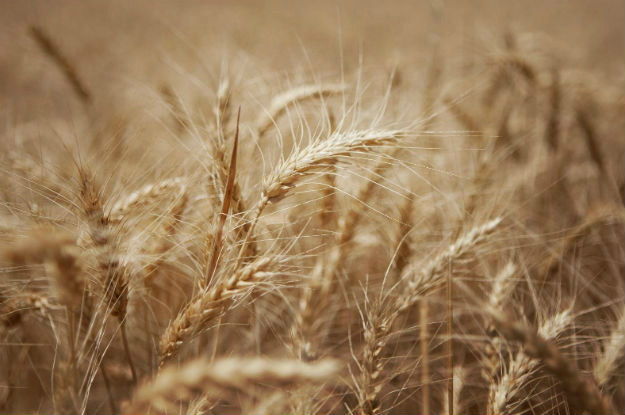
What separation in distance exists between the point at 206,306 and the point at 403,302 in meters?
0.51

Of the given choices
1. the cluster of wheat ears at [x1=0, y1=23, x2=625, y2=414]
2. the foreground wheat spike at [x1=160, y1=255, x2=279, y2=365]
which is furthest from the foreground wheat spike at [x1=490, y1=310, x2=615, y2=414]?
the foreground wheat spike at [x1=160, y1=255, x2=279, y2=365]

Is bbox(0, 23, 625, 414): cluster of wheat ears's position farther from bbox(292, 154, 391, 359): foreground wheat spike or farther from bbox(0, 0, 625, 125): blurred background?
bbox(0, 0, 625, 125): blurred background

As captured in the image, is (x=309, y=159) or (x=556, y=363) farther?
(x=309, y=159)

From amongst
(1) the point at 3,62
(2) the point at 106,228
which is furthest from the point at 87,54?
(2) the point at 106,228

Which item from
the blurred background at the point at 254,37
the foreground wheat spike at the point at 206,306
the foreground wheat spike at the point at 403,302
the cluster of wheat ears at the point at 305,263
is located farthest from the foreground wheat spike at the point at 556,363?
the blurred background at the point at 254,37

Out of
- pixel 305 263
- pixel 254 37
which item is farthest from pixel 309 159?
pixel 254 37

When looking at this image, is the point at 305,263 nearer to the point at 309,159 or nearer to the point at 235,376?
the point at 309,159

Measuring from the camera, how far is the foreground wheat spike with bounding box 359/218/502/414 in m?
0.82

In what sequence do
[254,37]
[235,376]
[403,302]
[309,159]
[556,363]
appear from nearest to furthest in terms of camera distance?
[235,376], [556,363], [309,159], [403,302], [254,37]

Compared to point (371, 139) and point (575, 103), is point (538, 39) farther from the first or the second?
point (371, 139)

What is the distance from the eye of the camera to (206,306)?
72cm

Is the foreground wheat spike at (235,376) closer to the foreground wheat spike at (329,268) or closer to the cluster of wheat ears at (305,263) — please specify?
the cluster of wheat ears at (305,263)

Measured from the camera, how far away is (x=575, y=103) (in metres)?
1.83

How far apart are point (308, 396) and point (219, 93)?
2.76 ft
